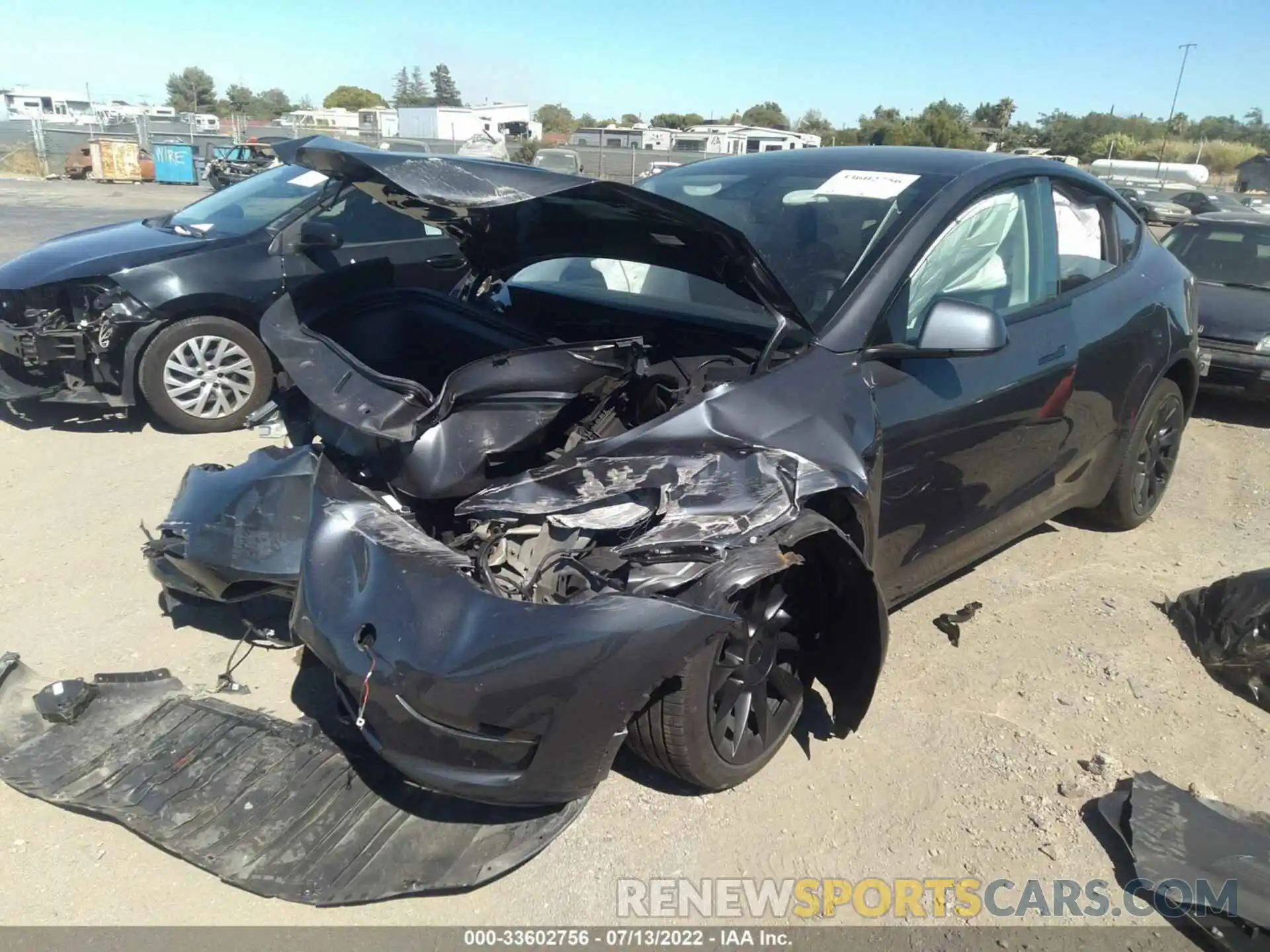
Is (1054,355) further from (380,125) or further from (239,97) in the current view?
(239,97)

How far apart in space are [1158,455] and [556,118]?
7177 cm

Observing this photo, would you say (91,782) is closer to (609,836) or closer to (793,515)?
(609,836)

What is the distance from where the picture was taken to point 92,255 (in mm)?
5918

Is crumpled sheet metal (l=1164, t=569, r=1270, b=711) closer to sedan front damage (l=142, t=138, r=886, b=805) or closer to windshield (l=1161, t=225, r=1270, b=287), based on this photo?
sedan front damage (l=142, t=138, r=886, b=805)

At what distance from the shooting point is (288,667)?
3.52 metres

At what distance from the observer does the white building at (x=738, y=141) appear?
29.8m

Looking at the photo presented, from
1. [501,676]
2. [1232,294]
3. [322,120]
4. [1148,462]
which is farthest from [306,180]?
[322,120]

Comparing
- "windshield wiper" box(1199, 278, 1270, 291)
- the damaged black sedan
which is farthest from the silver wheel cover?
"windshield wiper" box(1199, 278, 1270, 291)

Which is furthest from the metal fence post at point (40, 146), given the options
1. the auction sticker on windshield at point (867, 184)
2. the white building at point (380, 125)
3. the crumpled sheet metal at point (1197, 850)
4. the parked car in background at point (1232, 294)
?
the crumpled sheet metal at point (1197, 850)

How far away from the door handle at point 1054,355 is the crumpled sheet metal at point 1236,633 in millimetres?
1187

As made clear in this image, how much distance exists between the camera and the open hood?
2617 millimetres

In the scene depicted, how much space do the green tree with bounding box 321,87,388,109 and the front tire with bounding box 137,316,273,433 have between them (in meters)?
81.7

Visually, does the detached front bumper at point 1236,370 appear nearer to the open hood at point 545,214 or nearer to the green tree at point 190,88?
the open hood at point 545,214

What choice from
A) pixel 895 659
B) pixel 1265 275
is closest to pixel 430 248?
pixel 895 659
